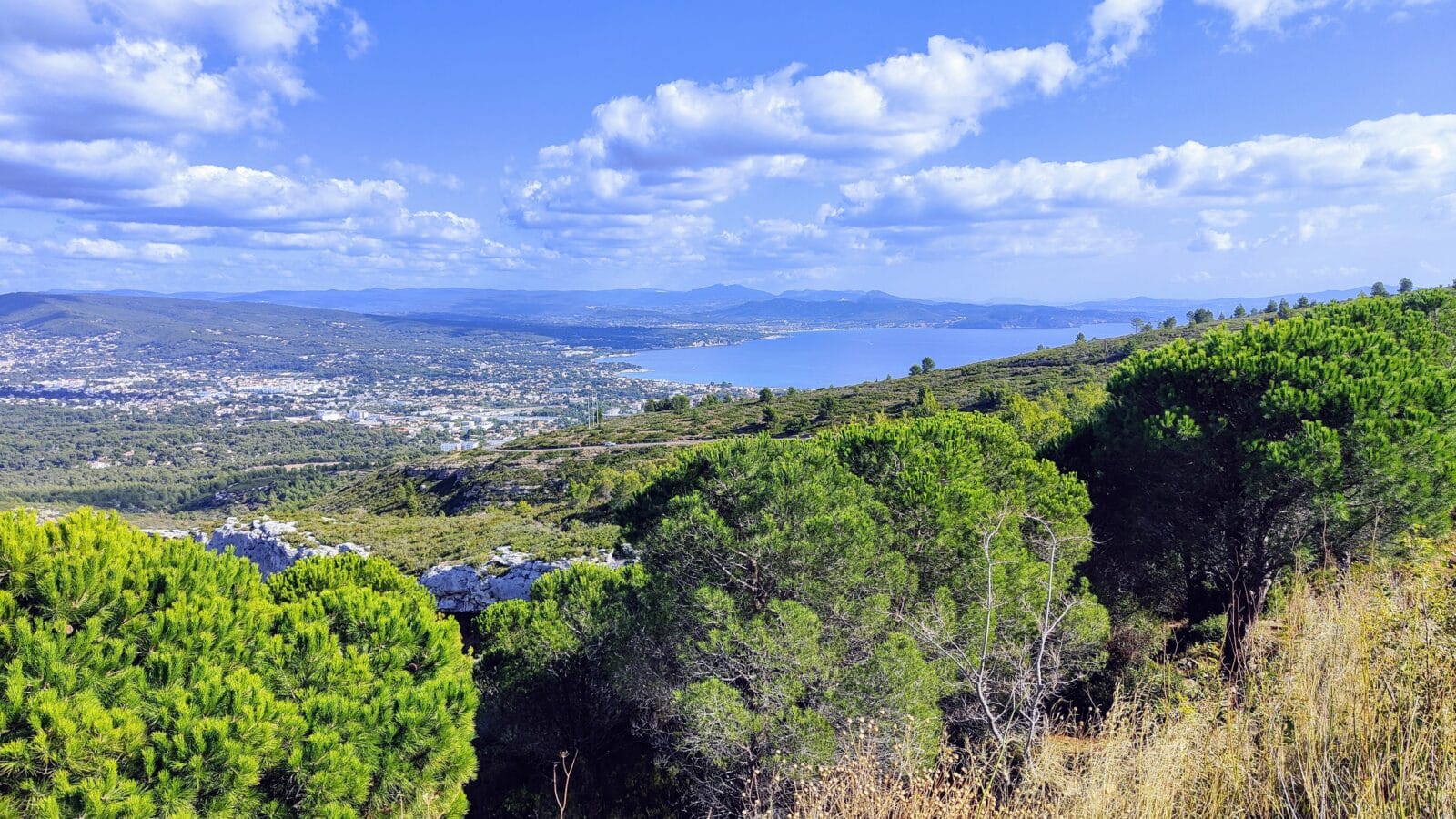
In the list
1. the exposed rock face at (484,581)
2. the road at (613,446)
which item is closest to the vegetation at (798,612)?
the exposed rock face at (484,581)

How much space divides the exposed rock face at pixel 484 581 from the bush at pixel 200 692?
936 centimetres

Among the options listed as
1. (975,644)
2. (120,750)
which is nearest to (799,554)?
(975,644)

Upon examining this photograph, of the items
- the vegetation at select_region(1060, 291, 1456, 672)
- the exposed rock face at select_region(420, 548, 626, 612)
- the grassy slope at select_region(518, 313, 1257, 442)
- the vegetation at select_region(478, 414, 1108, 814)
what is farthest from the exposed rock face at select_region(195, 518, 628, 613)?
the grassy slope at select_region(518, 313, 1257, 442)

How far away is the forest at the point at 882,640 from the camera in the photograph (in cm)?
413

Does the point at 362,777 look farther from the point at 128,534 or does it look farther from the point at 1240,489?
the point at 1240,489

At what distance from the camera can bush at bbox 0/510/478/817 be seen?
18.1ft

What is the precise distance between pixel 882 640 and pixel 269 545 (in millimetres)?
22896

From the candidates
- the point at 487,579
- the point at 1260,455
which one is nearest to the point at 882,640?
the point at 1260,455

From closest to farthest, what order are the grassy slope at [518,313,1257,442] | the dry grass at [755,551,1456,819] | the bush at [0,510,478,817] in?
the dry grass at [755,551,1456,819]
the bush at [0,510,478,817]
the grassy slope at [518,313,1257,442]

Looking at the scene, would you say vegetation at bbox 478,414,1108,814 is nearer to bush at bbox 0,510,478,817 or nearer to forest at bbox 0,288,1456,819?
forest at bbox 0,288,1456,819

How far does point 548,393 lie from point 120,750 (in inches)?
6332

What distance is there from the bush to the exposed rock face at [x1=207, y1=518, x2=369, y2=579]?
597 inches

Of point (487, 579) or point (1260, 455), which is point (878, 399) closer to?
point (487, 579)

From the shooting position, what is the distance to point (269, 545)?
2353cm
